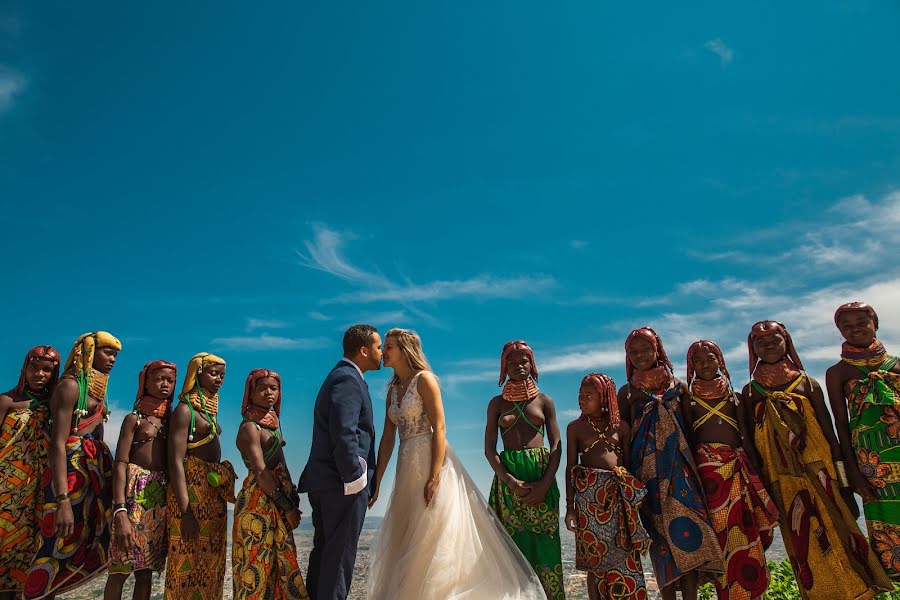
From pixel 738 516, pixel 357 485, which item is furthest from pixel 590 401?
pixel 357 485

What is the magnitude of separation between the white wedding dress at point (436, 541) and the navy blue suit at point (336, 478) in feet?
1.28

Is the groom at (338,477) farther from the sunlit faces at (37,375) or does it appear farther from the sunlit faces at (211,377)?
the sunlit faces at (37,375)

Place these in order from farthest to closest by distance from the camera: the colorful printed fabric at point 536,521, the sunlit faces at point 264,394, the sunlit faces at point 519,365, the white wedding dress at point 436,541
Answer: the sunlit faces at point 519,365
the colorful printed fabric at point 536,521
the sunlit faces at point 264,394
the white wedding dress at point 436,541

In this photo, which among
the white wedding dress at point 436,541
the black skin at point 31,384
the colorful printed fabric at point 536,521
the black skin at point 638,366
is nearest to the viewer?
the white wedding dress at point 436,541

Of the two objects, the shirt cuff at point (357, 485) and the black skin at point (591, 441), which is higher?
the black skin at point (591, 441)

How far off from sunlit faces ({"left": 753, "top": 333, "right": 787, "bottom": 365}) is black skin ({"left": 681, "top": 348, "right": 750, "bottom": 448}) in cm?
45

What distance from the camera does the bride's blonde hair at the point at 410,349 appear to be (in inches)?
247

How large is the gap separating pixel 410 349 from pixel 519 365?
1.21m

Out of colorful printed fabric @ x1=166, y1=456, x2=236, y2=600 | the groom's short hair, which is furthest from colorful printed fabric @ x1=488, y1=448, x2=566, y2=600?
colorful printed fabric @ x1=166, y1=456, x2=236, y2=600

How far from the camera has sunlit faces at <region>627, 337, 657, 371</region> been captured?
6.71 metres

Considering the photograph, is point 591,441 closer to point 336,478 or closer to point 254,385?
point 336,478

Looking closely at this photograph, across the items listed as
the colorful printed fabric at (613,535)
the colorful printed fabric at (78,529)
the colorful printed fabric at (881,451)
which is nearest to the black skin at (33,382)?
the colorful printed fabric at (78,529)

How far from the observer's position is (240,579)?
5582mm

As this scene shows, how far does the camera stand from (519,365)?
684 centimetres
